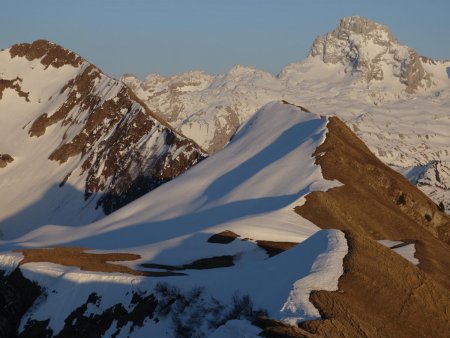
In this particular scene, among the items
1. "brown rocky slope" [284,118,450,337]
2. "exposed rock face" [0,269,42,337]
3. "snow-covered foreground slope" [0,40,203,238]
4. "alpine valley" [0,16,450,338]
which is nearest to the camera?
"brown rocky slope" [284,118,450,337]

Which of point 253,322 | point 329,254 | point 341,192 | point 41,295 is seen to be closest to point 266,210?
point 341,192

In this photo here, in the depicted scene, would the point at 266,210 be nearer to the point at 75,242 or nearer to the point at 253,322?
the point at 75,242

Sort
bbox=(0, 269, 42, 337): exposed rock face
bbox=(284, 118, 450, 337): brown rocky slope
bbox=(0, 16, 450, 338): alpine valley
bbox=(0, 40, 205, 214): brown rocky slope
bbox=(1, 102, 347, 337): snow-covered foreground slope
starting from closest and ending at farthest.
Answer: bbox=(284, 118, 450, 337): brown rocky slope, bbox=(0, 16, 450, 338): alpine valley, bbox=(1, 102, 347, 337): snow-covered foreground slope, bbox=(0, 269, 42, 337): exposed rock face, bbox=(0, 40, 205, 214): brown rocky slope

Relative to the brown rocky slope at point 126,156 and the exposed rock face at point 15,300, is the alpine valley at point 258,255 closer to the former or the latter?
the exposed rock face at point 15,300

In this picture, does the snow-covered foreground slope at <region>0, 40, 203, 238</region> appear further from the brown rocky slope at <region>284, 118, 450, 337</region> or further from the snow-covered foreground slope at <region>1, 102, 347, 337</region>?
the brown rocky slope at <region>284, 118, 450, 337</region>

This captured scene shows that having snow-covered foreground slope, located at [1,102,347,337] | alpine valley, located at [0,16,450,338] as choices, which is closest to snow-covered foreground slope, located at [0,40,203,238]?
alpine valley, located at [0,16,450,338]

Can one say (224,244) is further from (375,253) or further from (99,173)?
(99,173)

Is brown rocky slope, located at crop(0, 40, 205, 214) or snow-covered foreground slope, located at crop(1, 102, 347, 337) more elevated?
brown rocky slope, located at crop(0, 40, 205, 214)

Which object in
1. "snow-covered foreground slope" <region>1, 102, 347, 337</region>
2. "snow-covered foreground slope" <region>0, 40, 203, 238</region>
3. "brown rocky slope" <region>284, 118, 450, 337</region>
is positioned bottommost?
"brown rocky slope" <region>284, 118, 450, 337</region>

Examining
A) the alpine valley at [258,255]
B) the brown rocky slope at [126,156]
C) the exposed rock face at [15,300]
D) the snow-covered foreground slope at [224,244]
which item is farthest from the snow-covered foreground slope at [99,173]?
the exposed rock face at [15,300]
